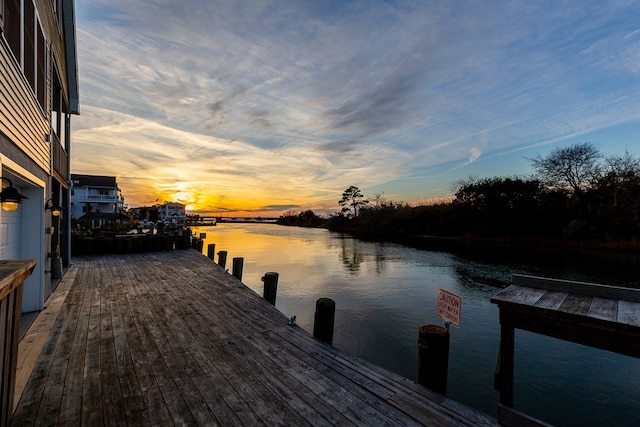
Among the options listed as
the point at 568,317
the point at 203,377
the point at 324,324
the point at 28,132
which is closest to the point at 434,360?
the point at 568,317

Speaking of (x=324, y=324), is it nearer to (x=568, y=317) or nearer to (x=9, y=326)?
(x=568, y=317)

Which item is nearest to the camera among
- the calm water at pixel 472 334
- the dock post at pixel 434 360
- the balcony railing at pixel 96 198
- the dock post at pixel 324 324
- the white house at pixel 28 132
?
the dock post at pixel 434 360

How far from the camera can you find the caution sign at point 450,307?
3.52 m

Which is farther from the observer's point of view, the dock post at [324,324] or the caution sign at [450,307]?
the dock post at [324,324]

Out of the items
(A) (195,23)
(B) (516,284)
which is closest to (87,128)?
(A) (195,23)

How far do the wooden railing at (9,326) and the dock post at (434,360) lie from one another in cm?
353

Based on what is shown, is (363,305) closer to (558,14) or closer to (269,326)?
(269,326)

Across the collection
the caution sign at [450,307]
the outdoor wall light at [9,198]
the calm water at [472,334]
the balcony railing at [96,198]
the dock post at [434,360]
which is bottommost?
the calm water at [472,334]

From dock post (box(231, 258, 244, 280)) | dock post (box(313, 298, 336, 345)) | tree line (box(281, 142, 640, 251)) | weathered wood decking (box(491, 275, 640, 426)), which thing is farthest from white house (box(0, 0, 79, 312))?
tree line (box(281, 142, 640, 251))

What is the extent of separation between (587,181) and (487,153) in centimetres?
1677

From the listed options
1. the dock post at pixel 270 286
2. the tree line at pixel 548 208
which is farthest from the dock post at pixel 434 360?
the tree line at pixel 548 208

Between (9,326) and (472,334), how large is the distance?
893 centimetres

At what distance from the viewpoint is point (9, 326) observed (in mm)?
1932

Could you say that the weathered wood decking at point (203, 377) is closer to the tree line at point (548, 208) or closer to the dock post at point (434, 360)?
the dock post at point (434, 360)
